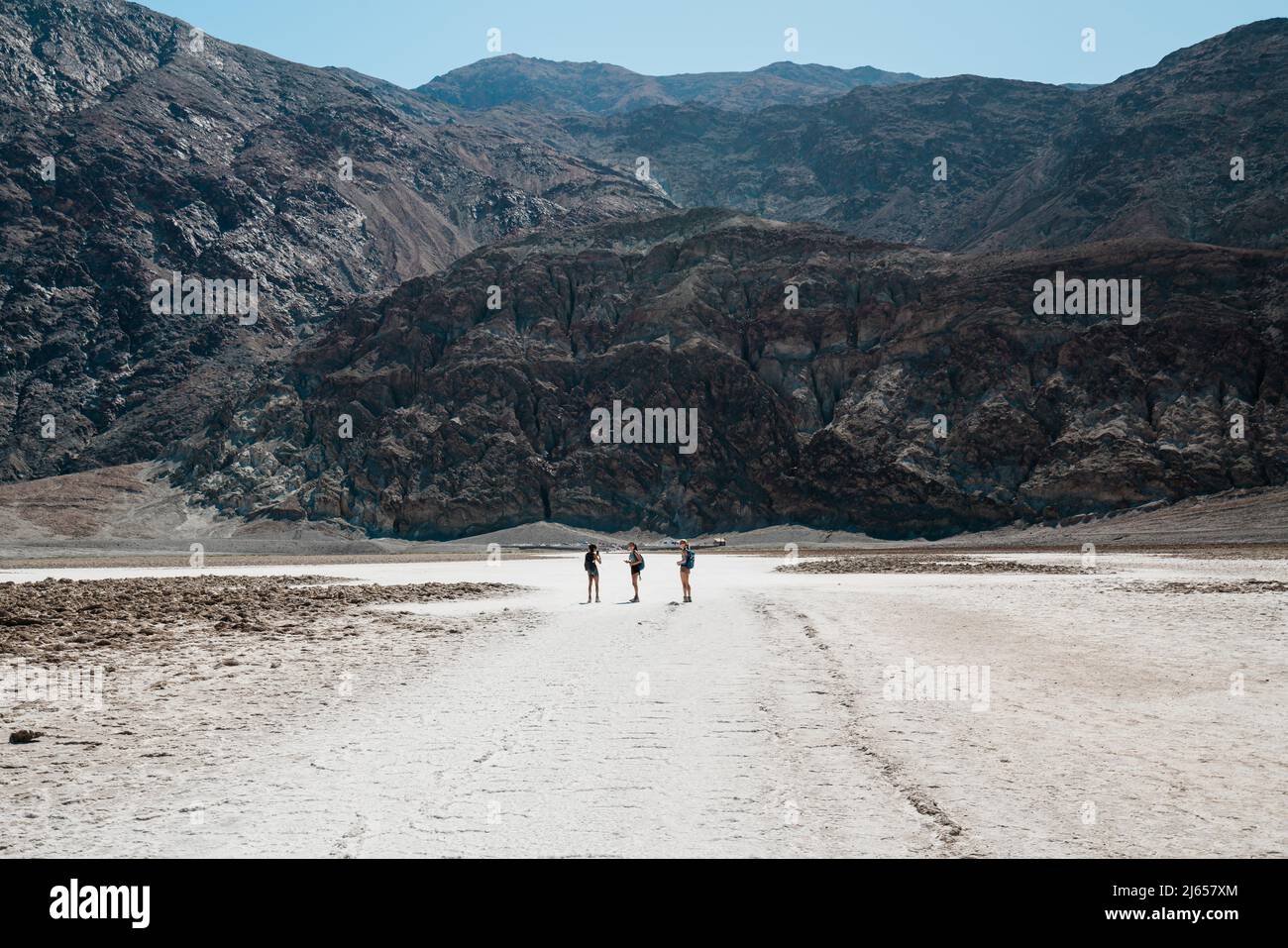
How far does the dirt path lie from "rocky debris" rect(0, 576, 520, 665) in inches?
81.6

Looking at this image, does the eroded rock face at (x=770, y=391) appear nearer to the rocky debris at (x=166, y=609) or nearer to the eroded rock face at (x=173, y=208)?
the eroded rock face at (x=173, y=208)

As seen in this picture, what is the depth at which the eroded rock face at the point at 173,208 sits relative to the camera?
119m

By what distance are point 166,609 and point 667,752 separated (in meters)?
16.6

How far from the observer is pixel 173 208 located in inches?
5251

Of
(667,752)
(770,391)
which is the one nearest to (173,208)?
(770,391)

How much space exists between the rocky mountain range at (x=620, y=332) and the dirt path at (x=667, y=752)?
7382 centimetres

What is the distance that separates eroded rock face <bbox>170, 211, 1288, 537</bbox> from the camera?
8031 cm

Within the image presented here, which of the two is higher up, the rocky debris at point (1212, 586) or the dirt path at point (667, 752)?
the dirt path at point (667, 752)

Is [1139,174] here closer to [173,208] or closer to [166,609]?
[173,208]

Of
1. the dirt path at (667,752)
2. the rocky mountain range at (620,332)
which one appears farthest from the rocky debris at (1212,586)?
the rocky mountain range at (620,332)

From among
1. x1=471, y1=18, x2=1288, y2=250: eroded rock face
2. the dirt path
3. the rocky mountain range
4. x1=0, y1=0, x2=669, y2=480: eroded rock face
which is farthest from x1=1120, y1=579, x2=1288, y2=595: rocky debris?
x1=0, y1=0, x2=669, y2=480: eroded rock face

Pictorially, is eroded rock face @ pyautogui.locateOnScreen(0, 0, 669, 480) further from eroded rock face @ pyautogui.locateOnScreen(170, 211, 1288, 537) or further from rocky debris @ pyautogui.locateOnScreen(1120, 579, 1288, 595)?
rocky debris @ pyautogui.locateOnScreen(1120, 579, 1288, 595)

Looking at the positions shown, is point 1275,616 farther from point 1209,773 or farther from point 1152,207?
point 1152,207

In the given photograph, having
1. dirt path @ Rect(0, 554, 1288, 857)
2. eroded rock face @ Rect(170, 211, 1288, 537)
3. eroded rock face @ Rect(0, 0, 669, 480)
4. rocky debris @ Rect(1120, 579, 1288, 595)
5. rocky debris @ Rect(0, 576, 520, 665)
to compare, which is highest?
eroded rock face @ Rect(0, 0, 669, 480)
